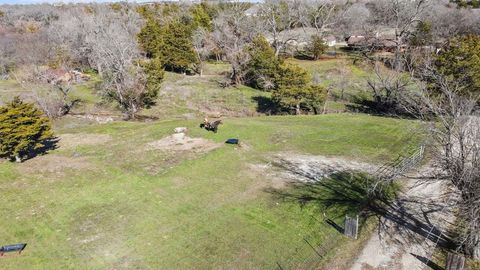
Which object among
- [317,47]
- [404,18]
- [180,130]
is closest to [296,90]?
[180,130]

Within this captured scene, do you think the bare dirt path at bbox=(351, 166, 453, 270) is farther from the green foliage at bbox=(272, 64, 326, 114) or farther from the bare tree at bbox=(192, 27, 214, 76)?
the bare tree at bbox=(192, 27, 214, 76)

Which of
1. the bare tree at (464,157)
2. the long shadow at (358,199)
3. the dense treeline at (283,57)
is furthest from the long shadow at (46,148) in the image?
the bare tree at (464,157)

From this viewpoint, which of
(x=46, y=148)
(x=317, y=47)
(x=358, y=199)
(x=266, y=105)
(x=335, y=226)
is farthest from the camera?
(x=317, y=47)

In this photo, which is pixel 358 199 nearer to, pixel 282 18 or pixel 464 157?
pixel 464 157

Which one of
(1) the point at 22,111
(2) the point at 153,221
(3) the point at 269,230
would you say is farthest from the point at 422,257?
(1) the point at 22,111

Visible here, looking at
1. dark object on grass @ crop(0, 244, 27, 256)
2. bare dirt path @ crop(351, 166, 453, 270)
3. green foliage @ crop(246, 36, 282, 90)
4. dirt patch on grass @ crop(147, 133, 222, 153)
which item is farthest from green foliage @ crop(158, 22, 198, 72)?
dark object on grass @ crop(0, 244, 27, 256)

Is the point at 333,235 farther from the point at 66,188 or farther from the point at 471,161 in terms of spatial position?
the point at 66,188
